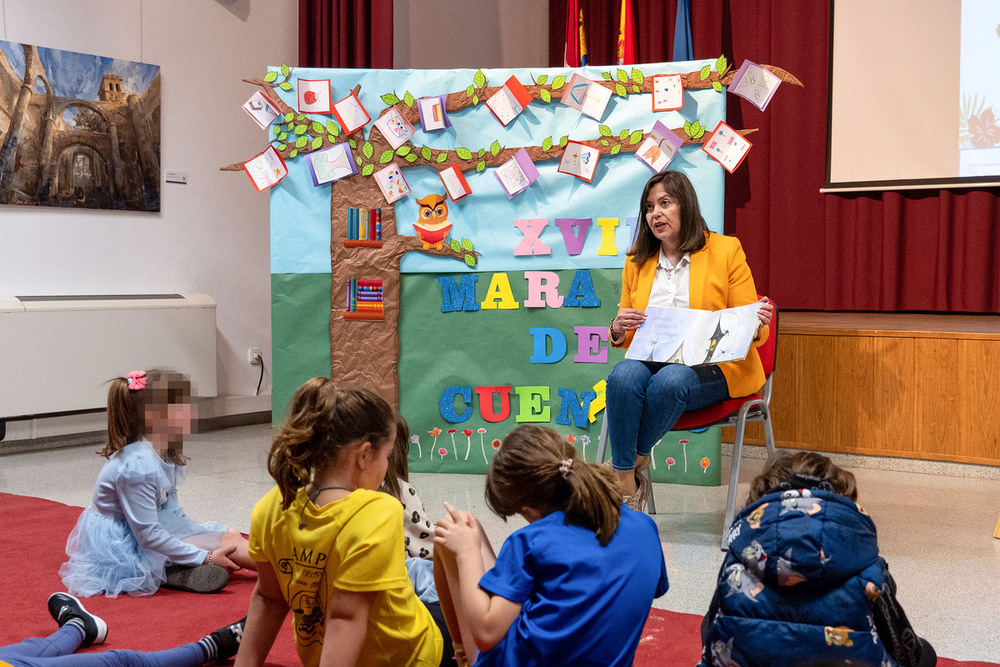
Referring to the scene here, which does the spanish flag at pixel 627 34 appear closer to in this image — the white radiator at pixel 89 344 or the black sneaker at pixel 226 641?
the white radiator at pixel 89 344

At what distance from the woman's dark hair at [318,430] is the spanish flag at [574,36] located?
415 cm

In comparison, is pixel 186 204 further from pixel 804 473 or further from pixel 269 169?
pixel 804 473

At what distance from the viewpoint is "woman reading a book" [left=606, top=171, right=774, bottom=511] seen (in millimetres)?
2412

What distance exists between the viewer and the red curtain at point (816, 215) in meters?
4.08

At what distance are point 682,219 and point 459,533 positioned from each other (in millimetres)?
1618

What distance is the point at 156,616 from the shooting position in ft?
6.28

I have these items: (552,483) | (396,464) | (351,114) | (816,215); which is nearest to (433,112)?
(351,114)

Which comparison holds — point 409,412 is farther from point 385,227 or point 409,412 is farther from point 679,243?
point 679,243

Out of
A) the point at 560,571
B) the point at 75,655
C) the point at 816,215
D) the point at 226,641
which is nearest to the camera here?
the point at 560,571

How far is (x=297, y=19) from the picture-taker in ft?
16.5

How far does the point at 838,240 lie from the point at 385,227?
2299 mm

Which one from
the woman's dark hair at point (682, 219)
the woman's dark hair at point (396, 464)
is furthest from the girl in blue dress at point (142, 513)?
the woman's dark hair at point (682, 219)

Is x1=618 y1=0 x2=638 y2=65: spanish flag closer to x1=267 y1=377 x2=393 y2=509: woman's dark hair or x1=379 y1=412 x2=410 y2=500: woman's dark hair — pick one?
x1=379 y1=412 x2=410 y2=500: woman's dark hair

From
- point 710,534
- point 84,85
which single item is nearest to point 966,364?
point 710,534
